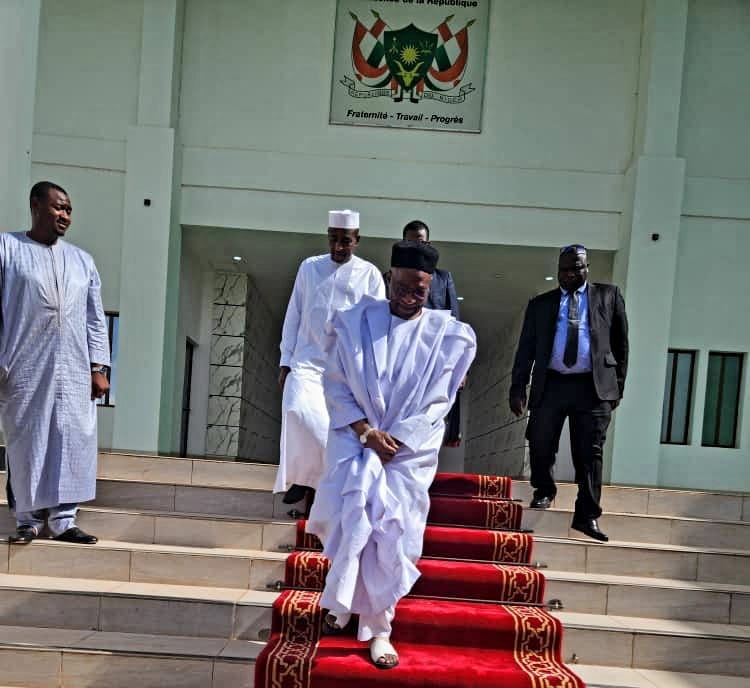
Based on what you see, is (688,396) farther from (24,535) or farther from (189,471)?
(24,535)

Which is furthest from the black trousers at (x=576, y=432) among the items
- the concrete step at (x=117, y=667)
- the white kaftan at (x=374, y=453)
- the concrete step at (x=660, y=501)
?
the concrete step at (x=117, y=667)

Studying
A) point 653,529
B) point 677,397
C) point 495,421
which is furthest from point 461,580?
point 495,421

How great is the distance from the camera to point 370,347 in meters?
3.43

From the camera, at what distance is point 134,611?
13.0 ft

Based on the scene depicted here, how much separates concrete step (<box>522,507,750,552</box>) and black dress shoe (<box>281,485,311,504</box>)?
1.53m

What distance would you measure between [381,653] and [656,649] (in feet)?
5.87

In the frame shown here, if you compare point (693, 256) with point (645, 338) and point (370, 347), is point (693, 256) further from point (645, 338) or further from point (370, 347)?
point (370, 347)

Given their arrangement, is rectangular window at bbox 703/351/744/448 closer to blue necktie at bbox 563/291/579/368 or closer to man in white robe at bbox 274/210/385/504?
blue necktie at bbox 563/291/579/368

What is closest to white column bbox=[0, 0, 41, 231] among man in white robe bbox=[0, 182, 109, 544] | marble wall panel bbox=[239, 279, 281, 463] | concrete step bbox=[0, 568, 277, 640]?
man in white robe bbox=[0, 182, 109, 544]

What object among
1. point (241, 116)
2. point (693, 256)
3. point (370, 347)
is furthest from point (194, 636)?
point (693, 256)

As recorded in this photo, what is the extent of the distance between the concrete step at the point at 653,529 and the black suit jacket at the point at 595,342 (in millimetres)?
793

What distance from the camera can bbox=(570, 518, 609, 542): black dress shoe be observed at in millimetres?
4750

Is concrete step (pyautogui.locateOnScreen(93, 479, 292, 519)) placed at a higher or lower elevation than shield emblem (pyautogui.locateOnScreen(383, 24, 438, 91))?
lower

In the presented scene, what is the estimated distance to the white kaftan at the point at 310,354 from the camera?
4.59 meters
